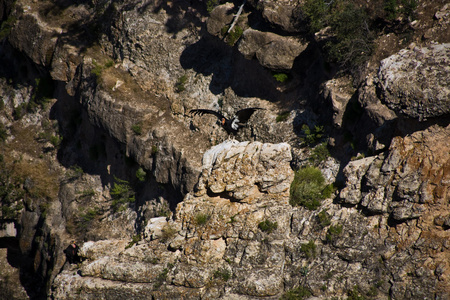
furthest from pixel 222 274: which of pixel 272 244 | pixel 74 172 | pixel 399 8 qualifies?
pixel 74 172

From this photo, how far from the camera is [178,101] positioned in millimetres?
24562

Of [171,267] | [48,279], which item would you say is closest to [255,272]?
[171,267]

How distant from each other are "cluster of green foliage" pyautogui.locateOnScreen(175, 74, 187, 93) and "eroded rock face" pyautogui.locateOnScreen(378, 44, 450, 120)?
12392 millimetres

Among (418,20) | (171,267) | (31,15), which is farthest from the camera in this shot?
(31,15)

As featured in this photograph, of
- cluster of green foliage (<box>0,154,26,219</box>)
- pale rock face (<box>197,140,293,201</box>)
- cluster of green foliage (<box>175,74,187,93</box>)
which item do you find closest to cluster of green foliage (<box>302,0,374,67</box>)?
pale rock face (<box>197,140,293,201</box>)

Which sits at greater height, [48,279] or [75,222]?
[75,222]

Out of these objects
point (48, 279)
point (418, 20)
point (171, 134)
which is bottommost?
point (48, 279)

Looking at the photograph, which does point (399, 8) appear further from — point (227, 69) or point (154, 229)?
point (154, 229)

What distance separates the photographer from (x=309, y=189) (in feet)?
59.2

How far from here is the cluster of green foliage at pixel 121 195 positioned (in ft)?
82.0

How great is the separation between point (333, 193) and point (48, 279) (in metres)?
17.9

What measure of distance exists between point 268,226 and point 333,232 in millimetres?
2636

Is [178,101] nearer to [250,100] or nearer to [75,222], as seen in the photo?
Result: [250,100]

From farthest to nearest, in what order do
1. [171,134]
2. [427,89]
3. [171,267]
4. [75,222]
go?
1. [75,222]
2. [171,134]
3. [171,267]
4. [427,89]
